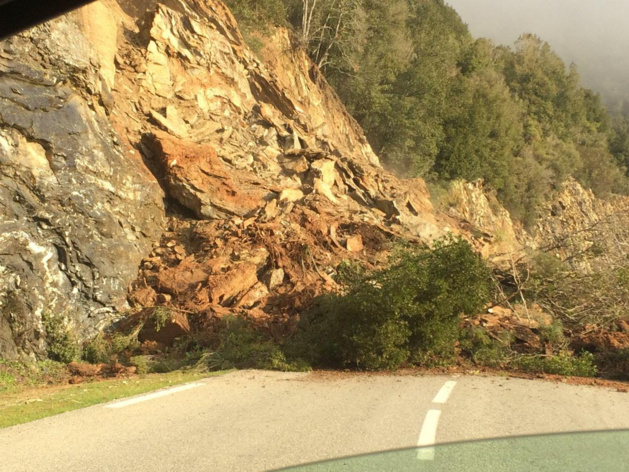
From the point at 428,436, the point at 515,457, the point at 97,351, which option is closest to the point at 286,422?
the point at 428,436

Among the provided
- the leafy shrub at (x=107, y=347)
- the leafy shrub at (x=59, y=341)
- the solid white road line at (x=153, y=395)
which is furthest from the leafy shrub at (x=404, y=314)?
the leafy shrub at (x=59, y=341)

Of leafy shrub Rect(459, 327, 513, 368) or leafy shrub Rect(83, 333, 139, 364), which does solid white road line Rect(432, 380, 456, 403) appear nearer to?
leafy shrub Rect(459, 327, 513, 368)

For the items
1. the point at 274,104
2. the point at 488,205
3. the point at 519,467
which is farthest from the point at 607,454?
the point at 488,205

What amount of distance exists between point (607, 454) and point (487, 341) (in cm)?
663

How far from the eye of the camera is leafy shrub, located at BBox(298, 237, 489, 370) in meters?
9.82

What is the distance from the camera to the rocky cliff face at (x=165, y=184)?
12844 mm

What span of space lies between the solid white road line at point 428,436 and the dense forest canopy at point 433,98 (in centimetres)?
2165

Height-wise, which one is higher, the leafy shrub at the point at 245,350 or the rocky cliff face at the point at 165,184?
the rocky cliff face at the point at 165,184

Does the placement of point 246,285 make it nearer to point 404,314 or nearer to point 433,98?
point 404,314

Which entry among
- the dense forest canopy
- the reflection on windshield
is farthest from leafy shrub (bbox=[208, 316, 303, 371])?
the dense forest canopy

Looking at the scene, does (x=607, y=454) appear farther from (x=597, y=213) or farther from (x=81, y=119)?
(x=597, y=213)

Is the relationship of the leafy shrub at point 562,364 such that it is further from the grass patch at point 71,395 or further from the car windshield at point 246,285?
the grass patch at point 71,395

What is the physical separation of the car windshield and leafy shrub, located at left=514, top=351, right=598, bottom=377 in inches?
1.3

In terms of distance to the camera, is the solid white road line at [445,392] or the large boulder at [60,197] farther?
the large boulder at [60,197]
